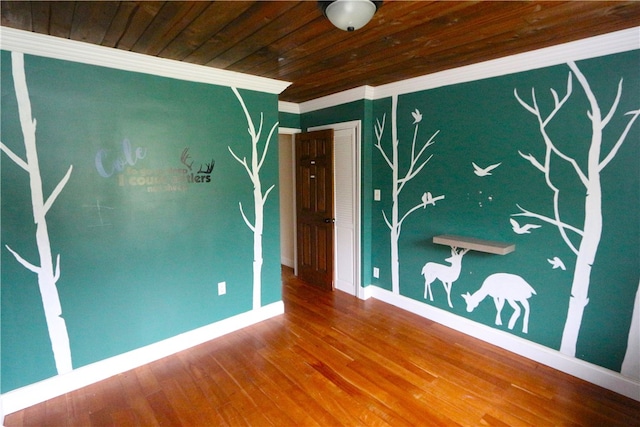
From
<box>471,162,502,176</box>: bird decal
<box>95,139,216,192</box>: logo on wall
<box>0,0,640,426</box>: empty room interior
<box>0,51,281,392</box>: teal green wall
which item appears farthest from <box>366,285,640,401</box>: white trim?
<box>95,139,216,192</box>: logo on wall

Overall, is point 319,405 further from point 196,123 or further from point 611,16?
point 611,16

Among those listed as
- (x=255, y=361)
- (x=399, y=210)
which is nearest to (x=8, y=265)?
(x=255, y=361)

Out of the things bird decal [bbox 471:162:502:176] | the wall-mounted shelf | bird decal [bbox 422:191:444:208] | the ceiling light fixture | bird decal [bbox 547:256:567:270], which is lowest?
bird decal [bbox 547:256:567:270]

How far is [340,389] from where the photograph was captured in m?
2.26

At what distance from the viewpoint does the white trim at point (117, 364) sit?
2.11 meters

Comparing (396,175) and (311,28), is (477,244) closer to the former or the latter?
(396,175)

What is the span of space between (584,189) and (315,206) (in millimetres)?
2662

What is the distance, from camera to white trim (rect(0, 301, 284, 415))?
2.11 meters

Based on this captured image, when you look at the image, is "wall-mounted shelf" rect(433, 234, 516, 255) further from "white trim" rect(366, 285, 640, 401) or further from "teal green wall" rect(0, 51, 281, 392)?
"teal green wall" rect(0, 51, 281, 392)

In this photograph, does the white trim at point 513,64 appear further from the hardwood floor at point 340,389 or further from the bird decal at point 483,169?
the hardwood floor at point 340,389

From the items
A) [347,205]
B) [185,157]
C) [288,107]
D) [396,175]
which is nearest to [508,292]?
[396,175]

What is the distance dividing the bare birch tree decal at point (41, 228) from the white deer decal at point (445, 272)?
9.94ft

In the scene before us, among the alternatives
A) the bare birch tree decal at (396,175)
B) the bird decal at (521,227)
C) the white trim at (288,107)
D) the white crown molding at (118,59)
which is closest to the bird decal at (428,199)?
the bare birch tree decal at (396,175)

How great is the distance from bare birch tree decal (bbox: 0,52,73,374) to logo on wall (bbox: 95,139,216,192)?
22 centimetres
